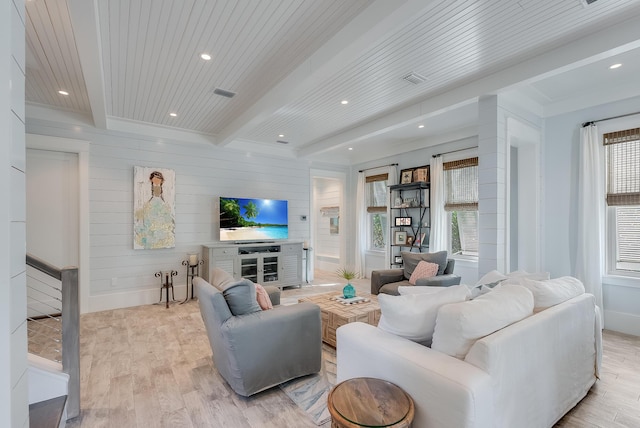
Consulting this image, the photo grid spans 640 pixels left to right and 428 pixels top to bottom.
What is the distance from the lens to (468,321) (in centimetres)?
156

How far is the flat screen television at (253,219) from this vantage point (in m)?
5.44

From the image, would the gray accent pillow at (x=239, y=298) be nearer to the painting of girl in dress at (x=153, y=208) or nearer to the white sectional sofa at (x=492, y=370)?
the white sectional sofa at (x=492, y=370)

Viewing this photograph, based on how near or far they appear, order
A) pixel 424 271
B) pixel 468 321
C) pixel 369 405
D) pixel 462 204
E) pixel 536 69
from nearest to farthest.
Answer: pixel 369 405 → pixel 468 321 → pixel 536 69 → pixel 424 271 → pixel 462 204

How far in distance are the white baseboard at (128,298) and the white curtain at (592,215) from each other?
5875 millimetres

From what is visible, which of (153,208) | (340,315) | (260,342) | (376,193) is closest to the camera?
(260,342)

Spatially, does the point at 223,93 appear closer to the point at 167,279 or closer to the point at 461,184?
the point at 167,279

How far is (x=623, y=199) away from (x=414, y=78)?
9.75ft

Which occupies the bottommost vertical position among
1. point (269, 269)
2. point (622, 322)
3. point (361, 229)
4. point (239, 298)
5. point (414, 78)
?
point (622, 322)

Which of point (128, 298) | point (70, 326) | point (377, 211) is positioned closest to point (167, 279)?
point (128, 298)

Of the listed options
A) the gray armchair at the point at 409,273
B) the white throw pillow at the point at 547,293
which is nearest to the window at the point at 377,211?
the gray armchair at the point at 409,273

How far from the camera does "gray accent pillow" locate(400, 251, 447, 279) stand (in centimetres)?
454

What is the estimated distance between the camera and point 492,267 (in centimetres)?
343

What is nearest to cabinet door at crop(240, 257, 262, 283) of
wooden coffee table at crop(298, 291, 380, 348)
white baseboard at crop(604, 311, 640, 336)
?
wooden coffee table at crop(298, 291, 380, 348)

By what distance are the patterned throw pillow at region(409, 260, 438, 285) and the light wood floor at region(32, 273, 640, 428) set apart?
→ 1.91 metres
